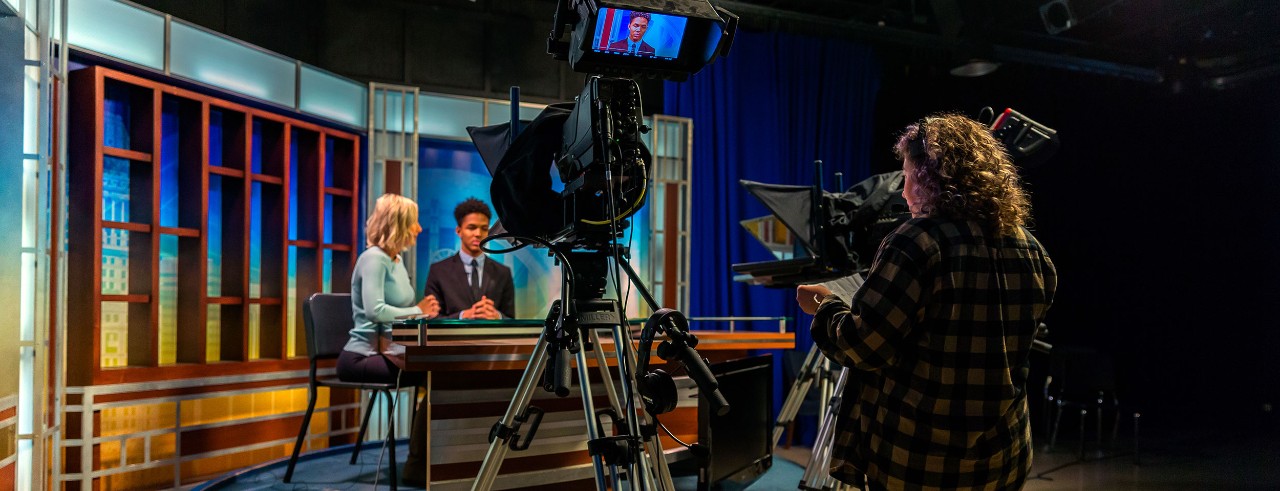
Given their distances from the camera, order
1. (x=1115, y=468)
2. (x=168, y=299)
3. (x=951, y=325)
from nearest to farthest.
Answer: (x=951, y=325) < (x=168, y=299) < (x=1115, y=468)

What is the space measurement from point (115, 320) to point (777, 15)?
469 cm

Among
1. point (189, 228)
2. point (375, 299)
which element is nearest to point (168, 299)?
point (189, 228)

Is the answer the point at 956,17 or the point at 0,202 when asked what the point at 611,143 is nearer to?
the point at 0,202

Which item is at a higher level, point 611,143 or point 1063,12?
point 1063,12

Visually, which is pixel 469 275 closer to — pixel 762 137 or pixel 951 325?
pixel 762 137

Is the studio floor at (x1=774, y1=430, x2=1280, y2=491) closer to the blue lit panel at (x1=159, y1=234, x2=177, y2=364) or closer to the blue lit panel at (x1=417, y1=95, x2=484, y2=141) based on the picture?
the blue lit panel at (x1=417, y1=95, x2=484, y2=141)

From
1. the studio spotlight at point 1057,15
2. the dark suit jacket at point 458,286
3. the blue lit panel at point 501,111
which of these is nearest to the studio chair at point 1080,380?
the studio spotlight at point 1057,15

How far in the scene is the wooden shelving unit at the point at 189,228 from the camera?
3.54m

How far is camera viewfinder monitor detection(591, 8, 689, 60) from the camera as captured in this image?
5.06ft

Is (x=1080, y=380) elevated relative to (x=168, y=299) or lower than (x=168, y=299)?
lower

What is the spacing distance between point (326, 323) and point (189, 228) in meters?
1.00

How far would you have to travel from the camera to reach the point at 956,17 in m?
5.42

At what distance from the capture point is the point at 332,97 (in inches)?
186

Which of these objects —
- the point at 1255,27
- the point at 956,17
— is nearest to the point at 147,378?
the point at 956,17
